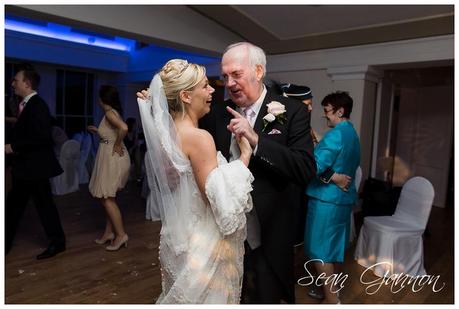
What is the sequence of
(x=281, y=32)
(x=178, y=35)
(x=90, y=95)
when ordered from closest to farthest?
1. (x=178, y=35)
2. (x=281, y=32)
3. (x=90, y=95)

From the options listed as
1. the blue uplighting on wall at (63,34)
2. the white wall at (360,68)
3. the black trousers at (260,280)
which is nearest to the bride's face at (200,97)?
the black trousers at (260,280)

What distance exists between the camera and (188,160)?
5.22ft

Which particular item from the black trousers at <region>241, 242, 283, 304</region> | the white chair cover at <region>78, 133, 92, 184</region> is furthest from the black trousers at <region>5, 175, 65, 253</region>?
the white chair cover at <region>78, 133, 92, 184</region>

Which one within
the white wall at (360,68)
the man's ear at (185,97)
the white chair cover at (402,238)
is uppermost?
the white wall at (360,68)

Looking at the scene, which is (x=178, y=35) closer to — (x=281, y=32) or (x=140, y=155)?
(x=281, y=32)

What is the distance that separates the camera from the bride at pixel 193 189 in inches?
60.7

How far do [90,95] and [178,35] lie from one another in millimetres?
5844

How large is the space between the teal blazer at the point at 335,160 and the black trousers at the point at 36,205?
2317 mm

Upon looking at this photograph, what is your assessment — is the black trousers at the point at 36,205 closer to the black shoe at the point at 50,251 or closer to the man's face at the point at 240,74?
the black shoe at the point at 50,251

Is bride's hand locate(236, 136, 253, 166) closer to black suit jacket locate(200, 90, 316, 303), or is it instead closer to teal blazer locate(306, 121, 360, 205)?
black suit jacket locate(200, 90, 316, 303)

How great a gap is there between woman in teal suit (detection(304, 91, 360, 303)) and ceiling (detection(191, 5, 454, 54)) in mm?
1912

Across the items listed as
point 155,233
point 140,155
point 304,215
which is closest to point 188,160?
point 304,215
